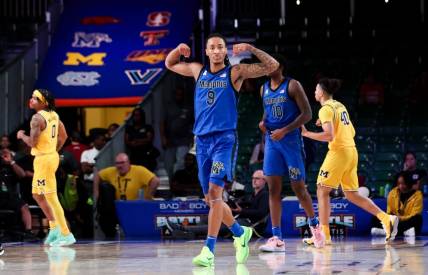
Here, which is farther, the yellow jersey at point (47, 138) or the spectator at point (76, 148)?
the spectator at point (76, 148)

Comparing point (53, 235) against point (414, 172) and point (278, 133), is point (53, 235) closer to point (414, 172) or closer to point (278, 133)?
point (278, 133)

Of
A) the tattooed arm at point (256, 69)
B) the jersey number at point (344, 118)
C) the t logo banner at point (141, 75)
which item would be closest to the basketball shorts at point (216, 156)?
the tattooed arm at point (256, 69)

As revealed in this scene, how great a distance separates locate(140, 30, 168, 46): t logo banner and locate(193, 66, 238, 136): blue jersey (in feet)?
46.5

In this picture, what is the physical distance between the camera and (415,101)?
21.0 metres

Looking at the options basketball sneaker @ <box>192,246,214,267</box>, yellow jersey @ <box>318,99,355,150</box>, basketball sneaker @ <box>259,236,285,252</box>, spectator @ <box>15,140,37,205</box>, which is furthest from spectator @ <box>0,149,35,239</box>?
basketball sneaker @ <box>192,246,214,267</box>

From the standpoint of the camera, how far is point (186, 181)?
57.9 feet

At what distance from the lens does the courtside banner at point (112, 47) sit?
2239cm

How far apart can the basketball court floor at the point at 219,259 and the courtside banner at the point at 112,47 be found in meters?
9.05

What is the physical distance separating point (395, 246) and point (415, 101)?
9.26 m

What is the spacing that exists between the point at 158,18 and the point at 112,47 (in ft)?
5.85

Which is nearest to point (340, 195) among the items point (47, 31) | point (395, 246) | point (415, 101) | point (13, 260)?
point (395, 246)

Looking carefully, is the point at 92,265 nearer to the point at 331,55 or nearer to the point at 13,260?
the point at 13,260

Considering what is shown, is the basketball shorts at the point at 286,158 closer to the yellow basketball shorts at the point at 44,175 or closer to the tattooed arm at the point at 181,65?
the tattooed arm at the point at 181,65

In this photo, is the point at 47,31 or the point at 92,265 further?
the point at 47,31
